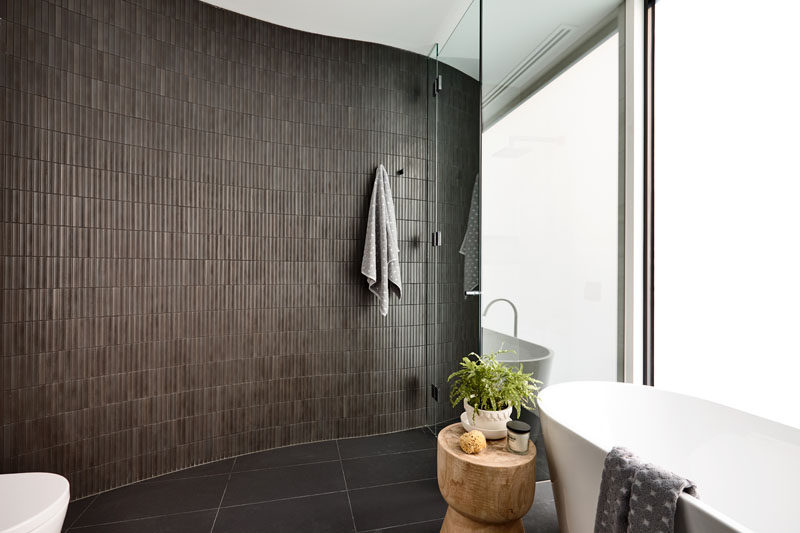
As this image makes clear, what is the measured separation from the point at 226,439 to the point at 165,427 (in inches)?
14.1

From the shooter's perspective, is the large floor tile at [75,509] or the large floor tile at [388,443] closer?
the large floor tile at [75,509]

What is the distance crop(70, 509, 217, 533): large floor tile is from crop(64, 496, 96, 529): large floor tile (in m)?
0.08

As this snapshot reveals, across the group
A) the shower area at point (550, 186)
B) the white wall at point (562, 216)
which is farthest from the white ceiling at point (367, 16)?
the white wall at point (562, 216)

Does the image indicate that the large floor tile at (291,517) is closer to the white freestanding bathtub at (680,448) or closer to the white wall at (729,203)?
the white freestanding bathtub at (680,448)

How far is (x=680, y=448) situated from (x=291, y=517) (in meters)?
1.71

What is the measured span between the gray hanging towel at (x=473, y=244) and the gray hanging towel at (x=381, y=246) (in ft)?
1.67

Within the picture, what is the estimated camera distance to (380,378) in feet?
9.92

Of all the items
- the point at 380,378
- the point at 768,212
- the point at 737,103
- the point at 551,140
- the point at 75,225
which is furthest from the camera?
the point at 380,378

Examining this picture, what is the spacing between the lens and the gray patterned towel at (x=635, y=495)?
1.10 meters

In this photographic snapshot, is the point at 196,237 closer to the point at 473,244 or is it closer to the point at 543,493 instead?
the point at 473,244

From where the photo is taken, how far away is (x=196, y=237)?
2.53 meters

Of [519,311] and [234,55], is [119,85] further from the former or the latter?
[519,311]

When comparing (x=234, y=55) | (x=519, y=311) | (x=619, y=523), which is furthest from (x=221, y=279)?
(x=619, y=523)

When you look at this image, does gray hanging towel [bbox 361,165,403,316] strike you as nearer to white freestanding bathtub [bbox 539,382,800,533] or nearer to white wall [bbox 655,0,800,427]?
white freestanding bathtub [bbox 539,382,800,533]
